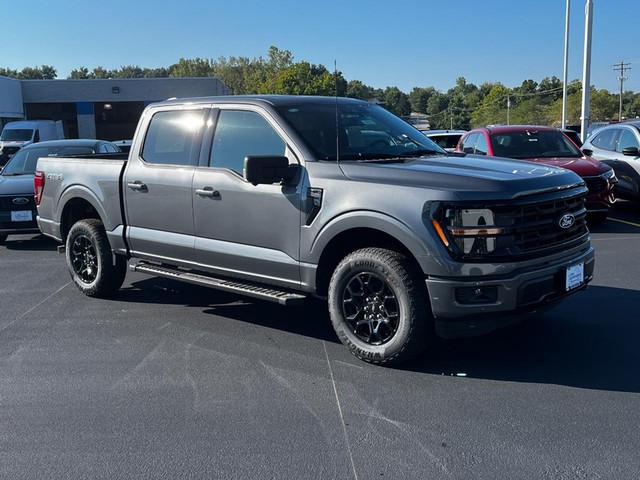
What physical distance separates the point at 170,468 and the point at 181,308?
344 centimetres

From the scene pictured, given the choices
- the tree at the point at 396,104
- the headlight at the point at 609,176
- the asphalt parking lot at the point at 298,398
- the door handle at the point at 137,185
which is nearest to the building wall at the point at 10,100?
the tree at the point at 396,104

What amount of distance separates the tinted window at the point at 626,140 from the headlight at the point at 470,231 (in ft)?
29.1

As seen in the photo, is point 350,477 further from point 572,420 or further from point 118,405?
point 118,405

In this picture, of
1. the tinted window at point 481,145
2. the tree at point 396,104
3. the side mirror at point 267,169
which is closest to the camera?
the side mirror at point 267,169

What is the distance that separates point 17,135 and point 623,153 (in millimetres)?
26393

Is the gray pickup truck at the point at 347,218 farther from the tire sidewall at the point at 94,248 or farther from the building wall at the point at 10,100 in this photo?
the building wall at the point at 10,100

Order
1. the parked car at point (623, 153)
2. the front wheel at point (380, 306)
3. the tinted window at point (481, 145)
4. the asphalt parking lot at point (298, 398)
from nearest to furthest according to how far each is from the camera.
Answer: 1. the asphalt parking lot at point (298, 398)
2. the front wheel at point (380, 306)
3. the tinted window at point (481, 145)
4. the parked car at point (623, 153)

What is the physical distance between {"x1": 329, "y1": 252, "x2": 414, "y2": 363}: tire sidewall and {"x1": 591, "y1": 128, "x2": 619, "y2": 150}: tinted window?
9755 millimetres

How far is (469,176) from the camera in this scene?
4785mm

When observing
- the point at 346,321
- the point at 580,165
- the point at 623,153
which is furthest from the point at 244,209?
the point at 623,153

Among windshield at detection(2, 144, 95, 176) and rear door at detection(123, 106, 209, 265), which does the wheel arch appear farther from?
windshield at detection(2, 144, 95, 176)

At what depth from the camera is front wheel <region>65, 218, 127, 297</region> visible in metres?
7.27

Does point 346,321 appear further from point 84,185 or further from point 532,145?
point 532,145

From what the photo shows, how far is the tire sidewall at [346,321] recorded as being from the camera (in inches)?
190
